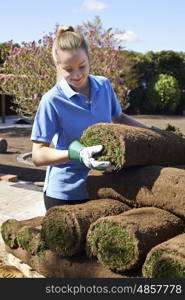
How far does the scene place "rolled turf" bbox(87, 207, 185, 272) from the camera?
232 cm

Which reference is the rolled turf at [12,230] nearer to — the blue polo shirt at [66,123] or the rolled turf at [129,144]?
the blue polo shirt at [66,123]

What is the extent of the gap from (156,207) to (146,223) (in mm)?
209

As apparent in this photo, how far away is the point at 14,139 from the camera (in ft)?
47.9

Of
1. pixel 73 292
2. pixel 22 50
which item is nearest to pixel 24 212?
pixel 73 292

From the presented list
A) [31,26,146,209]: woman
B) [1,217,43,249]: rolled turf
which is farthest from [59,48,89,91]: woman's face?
[1,217,43,249]: rolled turf

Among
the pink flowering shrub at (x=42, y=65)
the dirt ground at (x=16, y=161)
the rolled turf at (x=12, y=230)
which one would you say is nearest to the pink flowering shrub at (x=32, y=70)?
the pink flowering shrub at (x=42, y=65)

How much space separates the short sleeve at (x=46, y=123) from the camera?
2658mm

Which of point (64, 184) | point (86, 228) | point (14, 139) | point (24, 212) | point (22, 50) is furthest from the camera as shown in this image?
point (14, 139)

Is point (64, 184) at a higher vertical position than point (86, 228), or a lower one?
higher

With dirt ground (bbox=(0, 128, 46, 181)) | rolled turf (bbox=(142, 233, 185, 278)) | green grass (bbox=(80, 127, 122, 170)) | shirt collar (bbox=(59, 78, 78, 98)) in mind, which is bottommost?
dirt ground (bbox=(0, 128, 46, 181))

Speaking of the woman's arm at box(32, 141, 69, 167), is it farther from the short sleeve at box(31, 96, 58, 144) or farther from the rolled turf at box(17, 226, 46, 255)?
the rolled turf at box(17, 226, 46, 255)

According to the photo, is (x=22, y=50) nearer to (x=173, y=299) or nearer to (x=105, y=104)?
(x=105, y=104)

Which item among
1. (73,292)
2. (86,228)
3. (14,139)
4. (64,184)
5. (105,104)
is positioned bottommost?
(14,139)

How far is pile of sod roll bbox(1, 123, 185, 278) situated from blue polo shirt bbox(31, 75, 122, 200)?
0.12 metres
